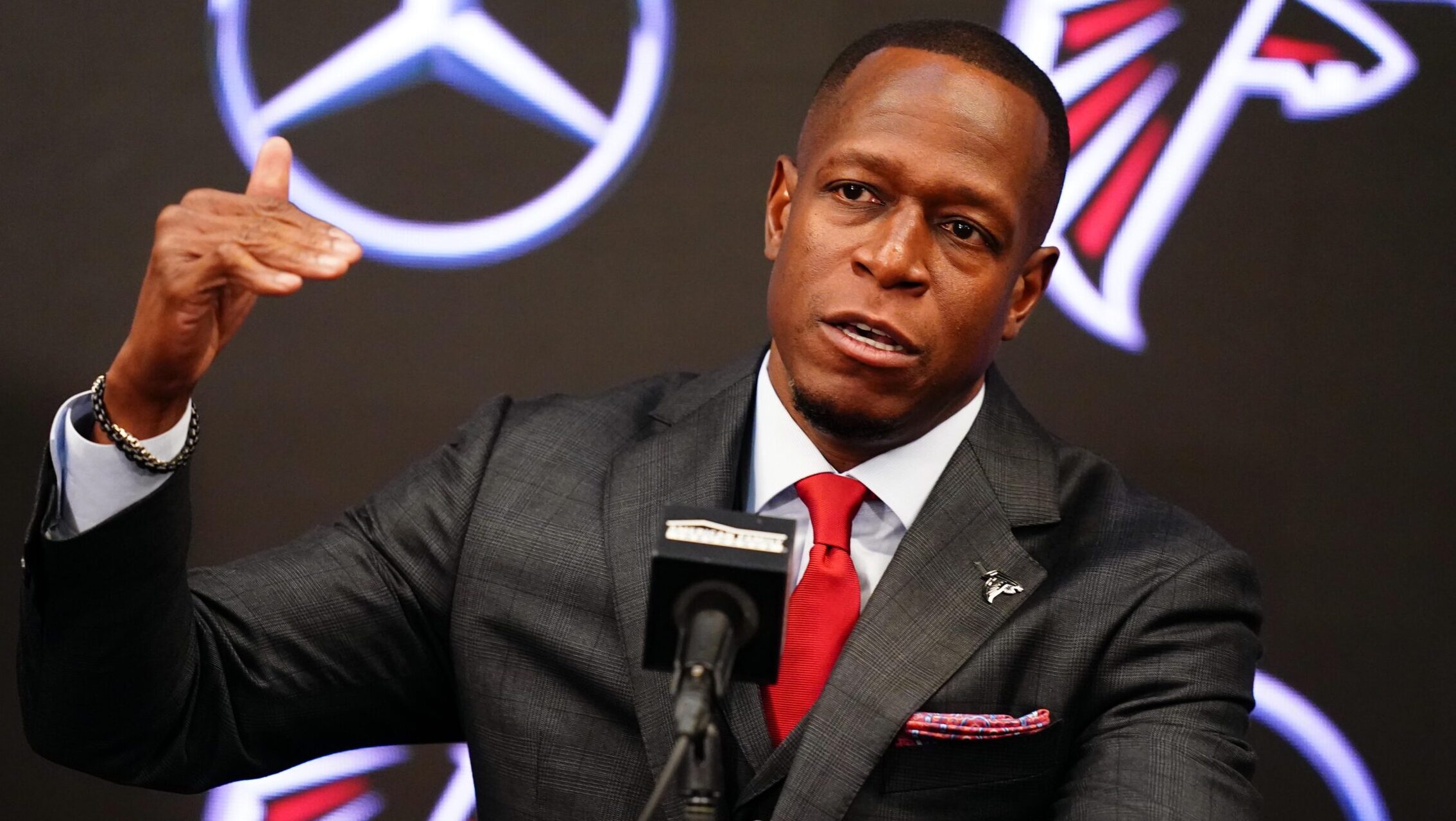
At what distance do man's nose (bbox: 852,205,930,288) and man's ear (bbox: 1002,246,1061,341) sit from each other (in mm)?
247

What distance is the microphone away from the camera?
4.13ft

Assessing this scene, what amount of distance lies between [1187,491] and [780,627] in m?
1.65

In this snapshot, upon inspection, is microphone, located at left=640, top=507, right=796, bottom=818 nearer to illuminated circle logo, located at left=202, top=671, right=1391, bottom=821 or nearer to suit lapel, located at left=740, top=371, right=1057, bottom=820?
suit lapel, located at left=740, top=371, right=1057, bottom=820

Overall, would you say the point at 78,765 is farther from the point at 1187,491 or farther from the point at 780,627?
the point at 1187,491

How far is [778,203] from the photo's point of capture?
2.16 m

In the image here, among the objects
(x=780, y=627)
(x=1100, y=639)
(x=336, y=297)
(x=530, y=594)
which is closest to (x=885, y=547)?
(x=1100, y=639)

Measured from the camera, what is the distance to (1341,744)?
2752 millimetres

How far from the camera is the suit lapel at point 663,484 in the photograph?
1.84 metres

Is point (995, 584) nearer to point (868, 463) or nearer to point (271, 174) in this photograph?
point (868, 463)

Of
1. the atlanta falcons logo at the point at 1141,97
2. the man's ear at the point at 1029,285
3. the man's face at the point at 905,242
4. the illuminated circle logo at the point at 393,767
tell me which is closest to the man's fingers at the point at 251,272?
the man's face at the point at 905,242

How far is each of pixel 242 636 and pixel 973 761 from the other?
2.90 ft

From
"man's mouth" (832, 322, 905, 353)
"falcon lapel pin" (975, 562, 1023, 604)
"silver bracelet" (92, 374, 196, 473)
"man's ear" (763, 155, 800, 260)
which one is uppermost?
"man's ear" (763, 155, 800, 260)

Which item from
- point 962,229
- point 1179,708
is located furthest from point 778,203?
point 1179,708

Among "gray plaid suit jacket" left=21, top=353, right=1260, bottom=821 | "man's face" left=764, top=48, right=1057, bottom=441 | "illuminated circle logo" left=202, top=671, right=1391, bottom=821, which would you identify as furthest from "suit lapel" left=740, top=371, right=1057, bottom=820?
"illuminated circle logo" left=202, top=671, right=1391, bottom=821
